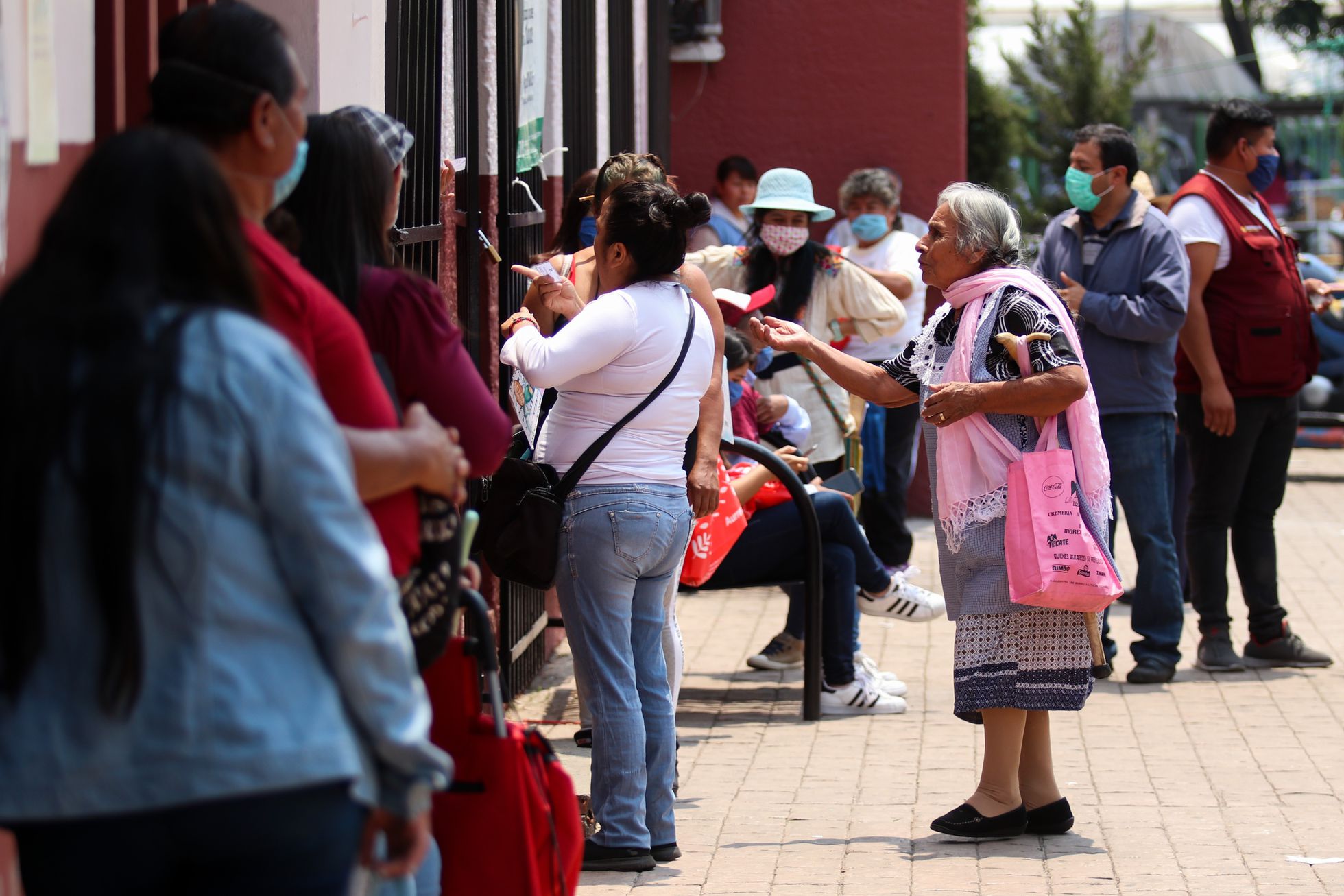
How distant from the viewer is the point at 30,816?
6.32 feet

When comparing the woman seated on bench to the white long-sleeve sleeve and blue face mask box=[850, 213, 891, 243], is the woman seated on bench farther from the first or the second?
blue face mask box=[850, 213, 891, 243]

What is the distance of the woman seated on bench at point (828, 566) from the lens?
6098mm

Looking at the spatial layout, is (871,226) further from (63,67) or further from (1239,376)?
(63,67)

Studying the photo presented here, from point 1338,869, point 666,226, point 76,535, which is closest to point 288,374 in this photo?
point 76,535

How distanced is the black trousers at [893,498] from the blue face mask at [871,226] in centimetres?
99

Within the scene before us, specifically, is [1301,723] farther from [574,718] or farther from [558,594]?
[558,594]

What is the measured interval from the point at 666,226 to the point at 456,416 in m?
1.64

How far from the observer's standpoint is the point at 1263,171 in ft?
23.9

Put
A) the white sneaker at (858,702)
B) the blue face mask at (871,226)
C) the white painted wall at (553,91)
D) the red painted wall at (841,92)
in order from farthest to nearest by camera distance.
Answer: the red painted wall at (841,92) < the blue face mask at (871,226) < the white painted wall at (553,91) < the white sneaker at (858,702)

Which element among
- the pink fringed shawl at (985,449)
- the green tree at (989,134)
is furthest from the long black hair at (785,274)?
the green tree at (989,134)

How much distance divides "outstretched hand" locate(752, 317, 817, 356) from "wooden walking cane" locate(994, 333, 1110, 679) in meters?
0.54

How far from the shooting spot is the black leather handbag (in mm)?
4168

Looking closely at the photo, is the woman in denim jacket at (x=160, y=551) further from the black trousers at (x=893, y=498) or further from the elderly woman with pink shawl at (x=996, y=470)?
the black trousers at (x=893, y=498)

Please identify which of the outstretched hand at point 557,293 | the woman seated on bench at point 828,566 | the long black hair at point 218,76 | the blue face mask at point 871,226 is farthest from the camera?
the blue face mask at point 871,226
